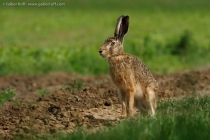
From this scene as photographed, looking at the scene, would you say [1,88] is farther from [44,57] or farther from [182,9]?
[182,9]

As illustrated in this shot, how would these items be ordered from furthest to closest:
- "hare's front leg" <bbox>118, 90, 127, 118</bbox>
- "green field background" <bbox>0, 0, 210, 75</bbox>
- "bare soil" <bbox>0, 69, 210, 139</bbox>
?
"green field background" <bbox>0, 0, 210, 75</bbox>
"hare's front leg" <bbox>118, 90, 127, 118</bbox>
"bare soil" <bbox>0, 69, 210, 139</bbox>

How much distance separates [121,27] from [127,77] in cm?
82

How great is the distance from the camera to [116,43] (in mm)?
9727

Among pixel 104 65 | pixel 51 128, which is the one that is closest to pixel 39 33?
pixel 104 65

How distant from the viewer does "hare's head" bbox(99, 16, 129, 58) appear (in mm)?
9648

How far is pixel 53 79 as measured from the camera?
18094 mm

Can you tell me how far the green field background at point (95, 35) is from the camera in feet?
71.9

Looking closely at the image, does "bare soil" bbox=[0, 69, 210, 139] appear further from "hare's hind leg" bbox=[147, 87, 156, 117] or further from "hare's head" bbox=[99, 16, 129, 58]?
"hare's head" bbox=[99, 16, 129, 58]

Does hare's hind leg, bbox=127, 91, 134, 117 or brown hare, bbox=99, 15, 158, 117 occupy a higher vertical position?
brown hare, bbox=99, 15, 158, 117

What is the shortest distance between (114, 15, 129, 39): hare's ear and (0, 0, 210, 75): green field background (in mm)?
10441

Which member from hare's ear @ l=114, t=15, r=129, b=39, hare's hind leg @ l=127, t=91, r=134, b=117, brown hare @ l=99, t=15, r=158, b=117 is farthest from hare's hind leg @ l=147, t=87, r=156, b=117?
hare's ear @ l=114, t=15, r=129, b=39

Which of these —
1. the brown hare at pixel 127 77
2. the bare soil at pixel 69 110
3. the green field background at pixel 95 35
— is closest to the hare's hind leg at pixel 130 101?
the brown hare at pixel 127 77

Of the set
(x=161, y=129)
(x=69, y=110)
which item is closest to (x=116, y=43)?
(x=69, y=110)

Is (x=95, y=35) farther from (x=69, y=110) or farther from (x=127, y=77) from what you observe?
(x=127, y=77)
